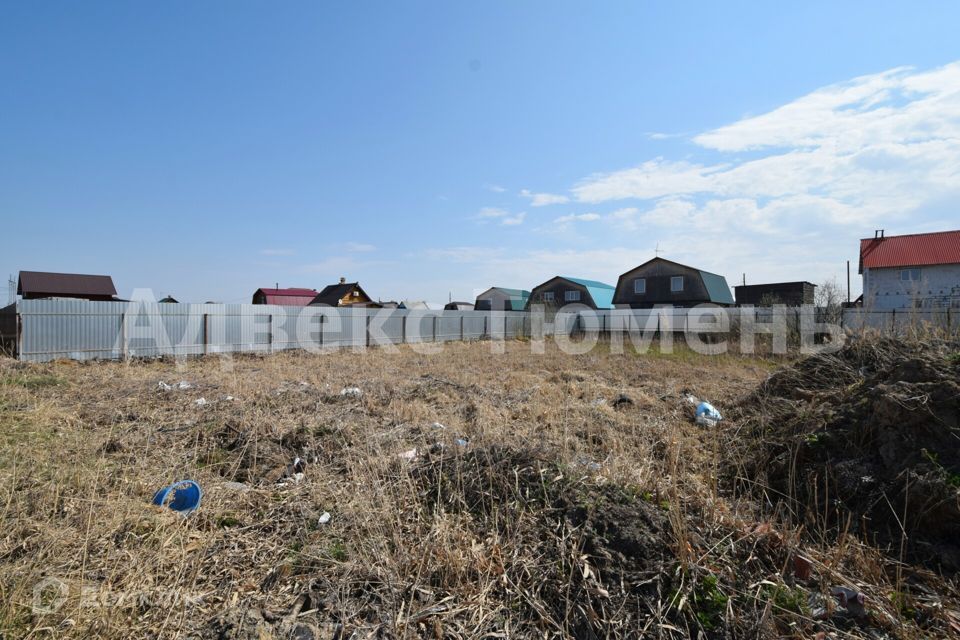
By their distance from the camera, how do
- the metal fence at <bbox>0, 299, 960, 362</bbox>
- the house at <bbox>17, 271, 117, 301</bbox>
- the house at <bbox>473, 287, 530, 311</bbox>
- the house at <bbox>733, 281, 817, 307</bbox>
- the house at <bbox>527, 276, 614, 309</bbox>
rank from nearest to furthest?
the metal fence at <bbox>0, 299, 960, 362</bbox>, the house at <bbox>733, 281, 817, 307</bbox>, the house at <bbox>17, 271, 117, 301</bbox>, the house at <bbox>527, 276, 614, 309</bbox>, the house at <bbox>473, 287, 530, 311</bbox>

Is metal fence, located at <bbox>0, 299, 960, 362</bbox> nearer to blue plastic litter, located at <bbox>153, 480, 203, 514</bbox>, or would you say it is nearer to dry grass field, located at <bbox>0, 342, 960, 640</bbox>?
dry grass field, located at <bbox>0, 342, 960, 640</bbox>

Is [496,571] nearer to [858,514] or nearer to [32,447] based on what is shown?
[858,514]

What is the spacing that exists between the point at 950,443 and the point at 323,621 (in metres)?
4.01

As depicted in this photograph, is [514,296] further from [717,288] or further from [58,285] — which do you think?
[58,285]

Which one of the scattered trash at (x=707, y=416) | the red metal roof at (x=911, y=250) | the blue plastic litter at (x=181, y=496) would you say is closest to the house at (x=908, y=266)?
the red metal roof at (x=911, y=250)

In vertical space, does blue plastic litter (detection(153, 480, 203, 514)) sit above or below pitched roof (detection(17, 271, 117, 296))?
below

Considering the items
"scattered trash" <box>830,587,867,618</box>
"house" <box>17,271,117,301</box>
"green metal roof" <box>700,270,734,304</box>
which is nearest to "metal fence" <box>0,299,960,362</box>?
"scattered trash" <box>830,587,867,618</box>

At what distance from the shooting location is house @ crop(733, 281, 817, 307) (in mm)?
24136

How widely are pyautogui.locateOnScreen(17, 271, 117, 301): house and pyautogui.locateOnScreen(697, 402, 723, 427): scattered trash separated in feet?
122

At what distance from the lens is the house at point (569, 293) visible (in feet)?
103

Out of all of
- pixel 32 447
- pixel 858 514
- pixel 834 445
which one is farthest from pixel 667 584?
pixel 32 447

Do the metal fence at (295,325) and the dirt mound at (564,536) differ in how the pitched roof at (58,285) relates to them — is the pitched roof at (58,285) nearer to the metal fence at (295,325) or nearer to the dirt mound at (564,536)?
the metal fence at (295,325)

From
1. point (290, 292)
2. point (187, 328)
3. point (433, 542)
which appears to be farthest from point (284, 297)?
point (433, 542)

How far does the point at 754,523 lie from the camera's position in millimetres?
2414
